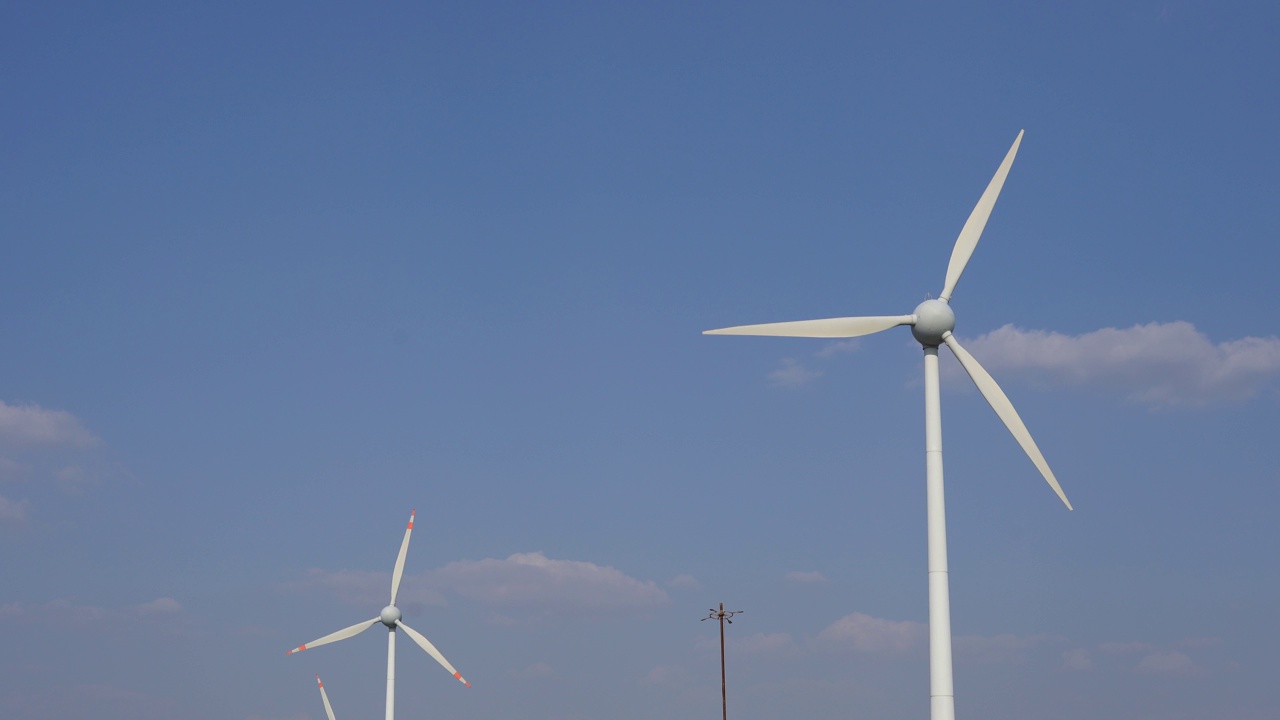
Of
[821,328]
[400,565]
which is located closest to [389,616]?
[400,565]

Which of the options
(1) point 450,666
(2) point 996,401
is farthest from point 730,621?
(2) point 996,401

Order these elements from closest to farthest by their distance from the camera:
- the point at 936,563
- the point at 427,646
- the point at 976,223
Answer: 1. the point at 936,563
2. the point at 976,223
3. the point at 427,646

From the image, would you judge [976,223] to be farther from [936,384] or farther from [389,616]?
[389,616]

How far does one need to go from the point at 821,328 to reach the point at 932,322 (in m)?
5.70

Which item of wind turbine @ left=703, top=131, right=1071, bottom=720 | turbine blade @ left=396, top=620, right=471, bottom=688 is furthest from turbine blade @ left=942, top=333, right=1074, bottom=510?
turbine blade @ left=396, top=620, right=471, bottom=688

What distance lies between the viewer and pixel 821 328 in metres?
50.4

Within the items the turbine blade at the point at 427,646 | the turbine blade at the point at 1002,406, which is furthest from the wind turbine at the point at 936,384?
the turbine blade at the point at 427,646

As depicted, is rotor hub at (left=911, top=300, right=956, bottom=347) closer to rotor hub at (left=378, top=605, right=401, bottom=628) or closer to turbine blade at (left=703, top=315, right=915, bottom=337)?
turbine blade at (left=703, top=315, right=915, bottom=337)

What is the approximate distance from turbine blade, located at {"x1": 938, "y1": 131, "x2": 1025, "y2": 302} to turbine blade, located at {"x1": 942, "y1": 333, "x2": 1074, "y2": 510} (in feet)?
11.2

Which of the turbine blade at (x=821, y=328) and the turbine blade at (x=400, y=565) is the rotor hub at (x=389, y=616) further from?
the turbine blade at (x=821, y=328)

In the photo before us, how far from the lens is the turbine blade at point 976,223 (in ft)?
166

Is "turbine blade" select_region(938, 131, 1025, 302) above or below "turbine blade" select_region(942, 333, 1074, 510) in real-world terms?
above

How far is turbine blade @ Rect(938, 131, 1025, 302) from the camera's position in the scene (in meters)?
50.6

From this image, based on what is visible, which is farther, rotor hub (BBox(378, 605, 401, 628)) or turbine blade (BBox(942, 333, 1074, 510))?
rotor hub (BBox(378, 605, 401, 628))
